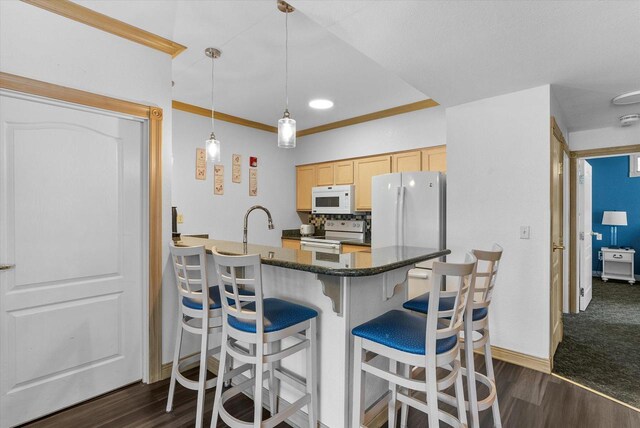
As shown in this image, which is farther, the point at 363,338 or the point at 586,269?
the point at 586,269

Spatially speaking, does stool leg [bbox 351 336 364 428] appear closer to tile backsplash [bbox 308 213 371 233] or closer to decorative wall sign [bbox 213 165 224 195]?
tile backsplash [bbox 308 213 371 233]

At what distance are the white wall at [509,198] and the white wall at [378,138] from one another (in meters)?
0.73

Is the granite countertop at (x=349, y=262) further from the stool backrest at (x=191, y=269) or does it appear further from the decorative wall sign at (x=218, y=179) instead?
the decorative wall sign at (x=218, y=179)

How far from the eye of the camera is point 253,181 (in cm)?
478

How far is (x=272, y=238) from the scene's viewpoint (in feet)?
16.5

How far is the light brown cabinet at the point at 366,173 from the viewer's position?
426 cm

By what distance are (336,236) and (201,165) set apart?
210cm

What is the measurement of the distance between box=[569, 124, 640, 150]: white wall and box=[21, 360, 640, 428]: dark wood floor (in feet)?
9.12

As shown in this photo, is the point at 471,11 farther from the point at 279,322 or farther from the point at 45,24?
the point at 45,24

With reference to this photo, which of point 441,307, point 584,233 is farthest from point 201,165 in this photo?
point 584,233

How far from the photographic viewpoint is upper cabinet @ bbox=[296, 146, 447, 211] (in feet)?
12.6

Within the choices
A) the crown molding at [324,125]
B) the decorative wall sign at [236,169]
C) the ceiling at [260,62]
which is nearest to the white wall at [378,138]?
the crown molding at [324,125]

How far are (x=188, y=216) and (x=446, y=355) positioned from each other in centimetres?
347

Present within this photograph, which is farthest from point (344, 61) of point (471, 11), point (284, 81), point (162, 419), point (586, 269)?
point (586, 269)
